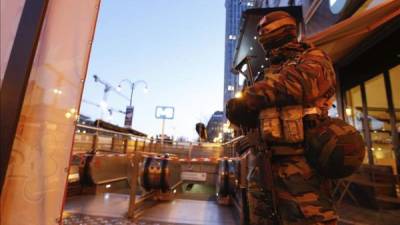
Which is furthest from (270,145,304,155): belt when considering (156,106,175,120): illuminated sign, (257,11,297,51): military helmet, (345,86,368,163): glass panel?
(156,106,175,120): illuminated sign

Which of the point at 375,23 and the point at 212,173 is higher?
the point at 375,23

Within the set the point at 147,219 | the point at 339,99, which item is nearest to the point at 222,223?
the point at 147,219

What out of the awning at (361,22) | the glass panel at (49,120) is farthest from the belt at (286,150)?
the awning at (361,22)

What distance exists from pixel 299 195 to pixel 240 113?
0.63 metres

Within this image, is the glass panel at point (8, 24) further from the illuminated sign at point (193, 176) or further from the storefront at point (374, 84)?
the illuminated sign at point (193, 176)

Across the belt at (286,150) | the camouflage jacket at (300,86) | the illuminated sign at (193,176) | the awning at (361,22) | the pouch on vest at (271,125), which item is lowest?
the illuminated sign at (193,176)

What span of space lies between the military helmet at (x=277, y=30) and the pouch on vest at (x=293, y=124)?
575mm

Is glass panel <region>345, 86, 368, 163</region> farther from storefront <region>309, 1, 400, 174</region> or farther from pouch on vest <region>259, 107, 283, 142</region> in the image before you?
pouch on vest <region>259, 107, 283, 142</region>

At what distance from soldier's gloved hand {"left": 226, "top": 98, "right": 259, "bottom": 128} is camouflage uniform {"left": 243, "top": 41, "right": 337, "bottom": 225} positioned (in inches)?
2.3

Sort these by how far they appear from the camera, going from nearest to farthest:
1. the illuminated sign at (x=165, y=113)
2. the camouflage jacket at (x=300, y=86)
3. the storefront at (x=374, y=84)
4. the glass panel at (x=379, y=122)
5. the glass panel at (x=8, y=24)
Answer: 1. the glass panel at (x=8, y=24)
2. the camouflage jacket at (x=300, y=86)
3. the storefront at (x=374, y=84)
4. the glass panel at (x=379, y=122)
5. the illuminated sign at (x=165, y=113)

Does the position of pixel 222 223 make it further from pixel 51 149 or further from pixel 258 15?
pixel 258 15

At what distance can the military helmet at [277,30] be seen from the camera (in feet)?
5.41

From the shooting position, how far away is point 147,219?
3.25m

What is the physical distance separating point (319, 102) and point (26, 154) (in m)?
1.68
